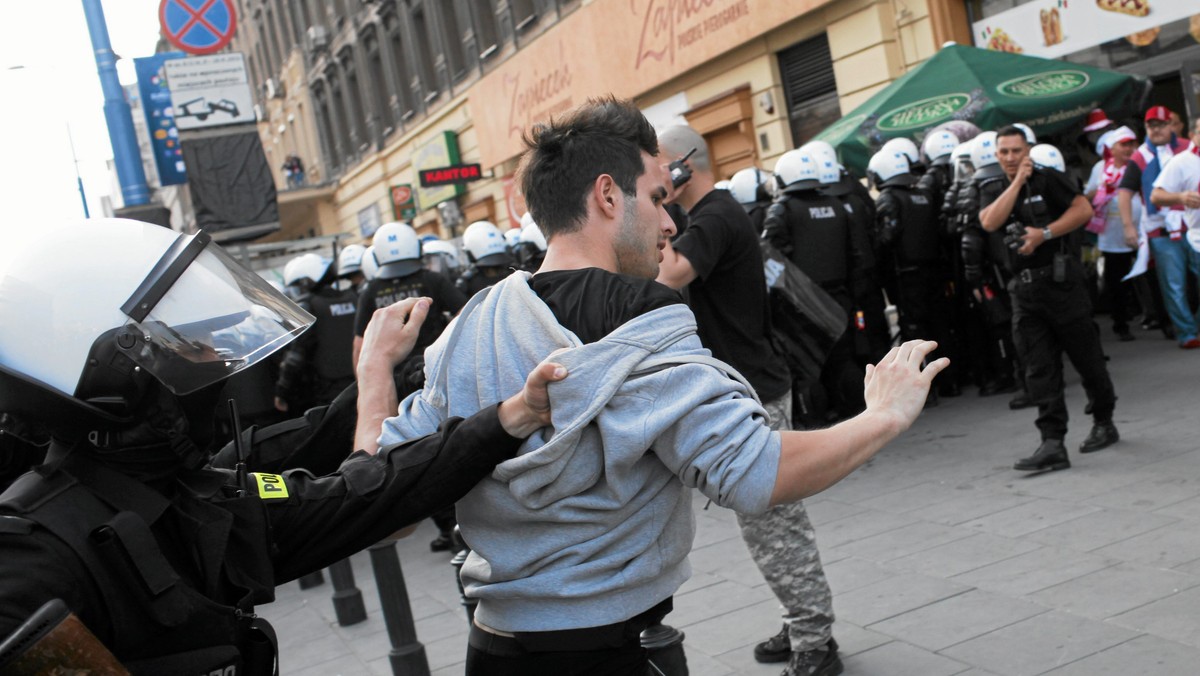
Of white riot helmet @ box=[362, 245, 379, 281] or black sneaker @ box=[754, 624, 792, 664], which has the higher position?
white riot helmet @ box=[362, 245, 379, 281]

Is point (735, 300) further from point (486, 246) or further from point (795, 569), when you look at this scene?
point (486, 246)

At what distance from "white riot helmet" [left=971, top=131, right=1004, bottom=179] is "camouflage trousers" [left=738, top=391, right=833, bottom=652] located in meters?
3.95

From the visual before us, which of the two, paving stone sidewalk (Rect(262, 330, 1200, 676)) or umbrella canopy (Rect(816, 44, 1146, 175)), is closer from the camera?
paving stone sidewalk (Rect(262, 330, 1200, 676))

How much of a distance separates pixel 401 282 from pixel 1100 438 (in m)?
4.53

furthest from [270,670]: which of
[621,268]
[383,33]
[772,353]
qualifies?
[383,33]

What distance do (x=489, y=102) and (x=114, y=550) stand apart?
2270 cm

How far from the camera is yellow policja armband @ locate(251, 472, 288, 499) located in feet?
6.25

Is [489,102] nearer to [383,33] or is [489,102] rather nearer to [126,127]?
[383,33]

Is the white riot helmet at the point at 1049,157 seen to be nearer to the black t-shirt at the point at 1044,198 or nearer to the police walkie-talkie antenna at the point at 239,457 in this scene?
the black t-shirt at the point at 1044,198

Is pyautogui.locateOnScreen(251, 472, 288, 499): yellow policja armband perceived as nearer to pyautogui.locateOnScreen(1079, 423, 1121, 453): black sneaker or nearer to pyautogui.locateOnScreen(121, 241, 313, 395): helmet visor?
pyautogui.locateOnScreen(121, 241, 313, 395): helmet visor

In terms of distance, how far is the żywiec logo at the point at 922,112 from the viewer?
9445 mm

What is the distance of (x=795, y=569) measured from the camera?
3.96 metres

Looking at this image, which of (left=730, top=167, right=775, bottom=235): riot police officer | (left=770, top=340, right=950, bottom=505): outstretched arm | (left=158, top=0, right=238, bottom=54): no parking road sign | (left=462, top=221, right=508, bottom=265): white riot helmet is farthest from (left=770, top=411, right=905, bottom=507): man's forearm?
(left=158, top=0, right=238, bottom=54): no parking road sign

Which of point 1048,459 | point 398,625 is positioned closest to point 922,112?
point 1048,459
